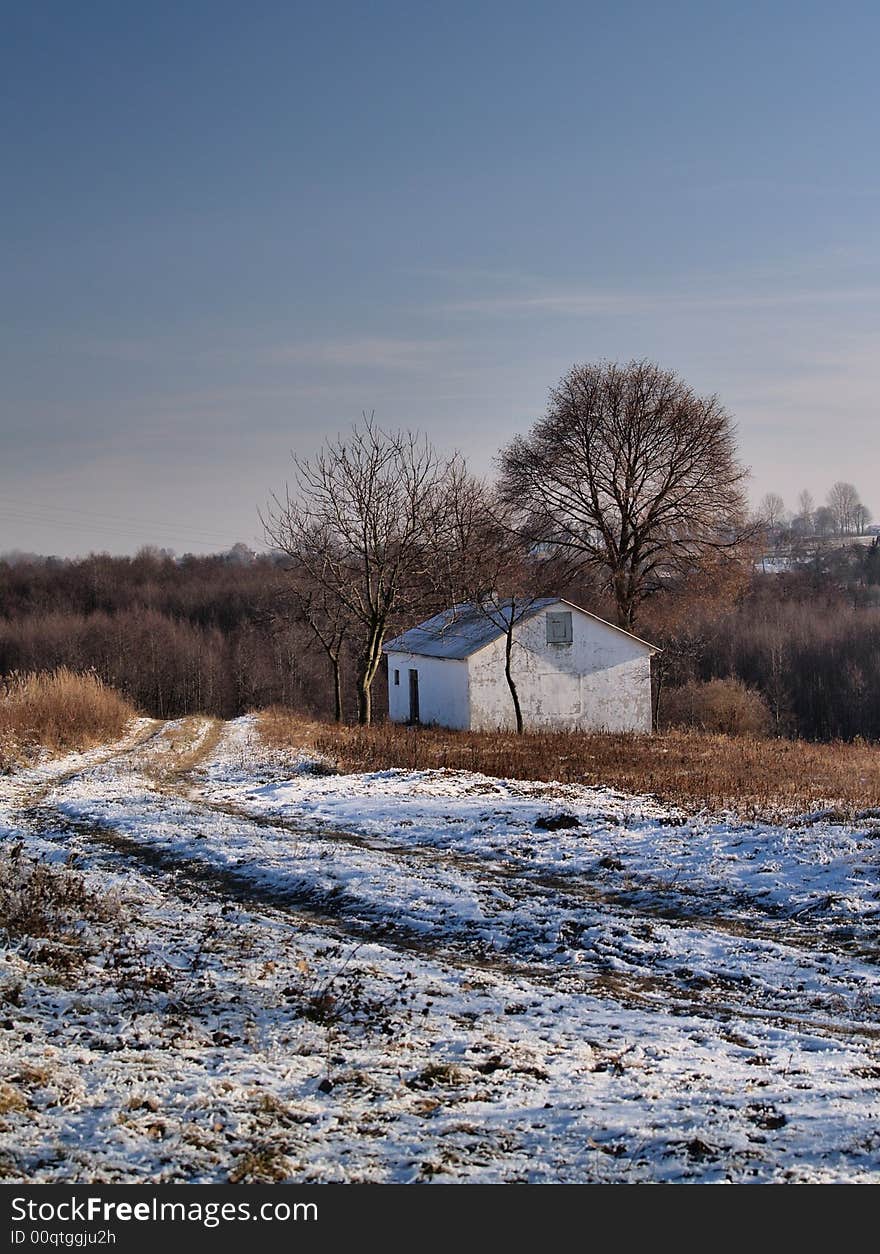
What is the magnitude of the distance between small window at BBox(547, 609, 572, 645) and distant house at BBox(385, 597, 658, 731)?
4cm

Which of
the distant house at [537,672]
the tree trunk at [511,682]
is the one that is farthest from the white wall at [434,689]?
the tree trunk at [511,682]

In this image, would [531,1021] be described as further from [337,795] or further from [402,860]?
[337,795]

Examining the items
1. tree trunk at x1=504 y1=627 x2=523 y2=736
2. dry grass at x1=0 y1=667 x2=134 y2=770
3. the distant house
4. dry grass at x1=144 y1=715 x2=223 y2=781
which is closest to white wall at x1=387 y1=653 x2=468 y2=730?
the distant house

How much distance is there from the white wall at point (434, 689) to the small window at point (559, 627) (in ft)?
13.5

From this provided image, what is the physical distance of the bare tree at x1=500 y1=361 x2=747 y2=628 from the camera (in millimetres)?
40531

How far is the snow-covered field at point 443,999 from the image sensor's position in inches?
185

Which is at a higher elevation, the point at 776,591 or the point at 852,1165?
the point at 776,591

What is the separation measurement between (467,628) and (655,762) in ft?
62.3

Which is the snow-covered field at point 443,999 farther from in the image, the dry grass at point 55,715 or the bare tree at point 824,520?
the bare tree at point 824,520

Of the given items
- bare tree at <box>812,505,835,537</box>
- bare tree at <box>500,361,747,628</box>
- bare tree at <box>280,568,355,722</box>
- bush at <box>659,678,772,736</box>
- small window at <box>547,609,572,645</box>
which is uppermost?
bare tree at <box>812,505,835,537</box>

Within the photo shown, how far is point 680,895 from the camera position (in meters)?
10.1

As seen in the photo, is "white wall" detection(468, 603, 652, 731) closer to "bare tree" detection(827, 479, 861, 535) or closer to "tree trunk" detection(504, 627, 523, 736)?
"tree trunk" detection(504, 627, 523, 736)
